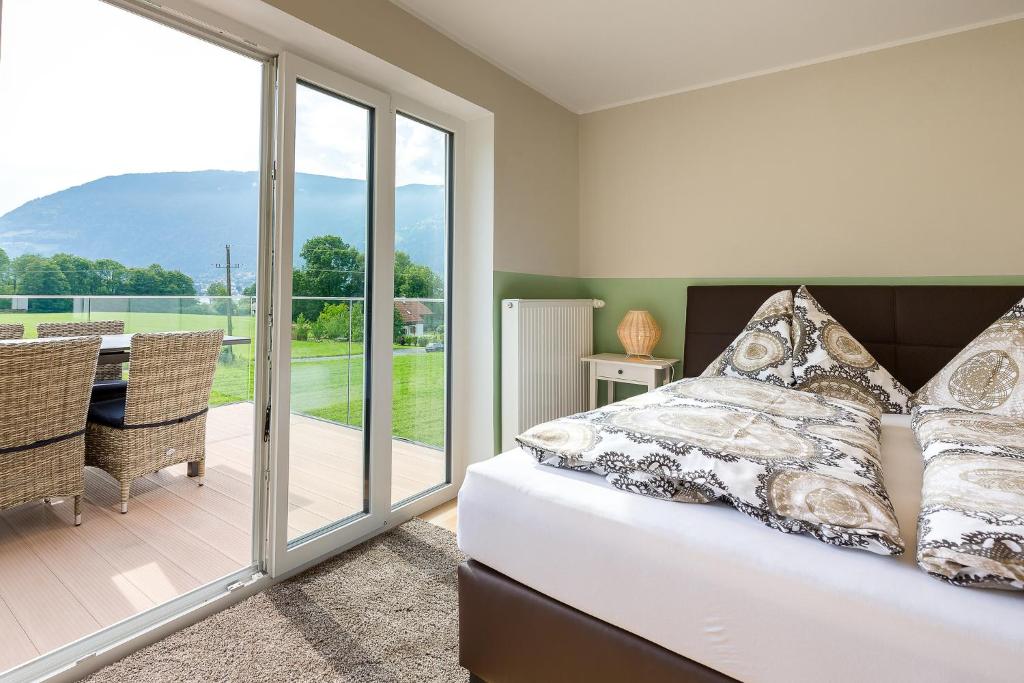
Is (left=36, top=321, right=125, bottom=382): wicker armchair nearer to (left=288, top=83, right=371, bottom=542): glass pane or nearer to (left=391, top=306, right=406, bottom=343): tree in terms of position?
(left=288, top=83, right=371, bottom=542): glass pane

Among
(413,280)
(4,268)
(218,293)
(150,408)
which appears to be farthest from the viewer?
(413,280)

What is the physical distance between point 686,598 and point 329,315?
1845mm

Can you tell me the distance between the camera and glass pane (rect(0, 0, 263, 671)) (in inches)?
64.2

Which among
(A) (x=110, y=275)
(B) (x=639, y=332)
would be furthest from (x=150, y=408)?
(B) (x=639, y=332)

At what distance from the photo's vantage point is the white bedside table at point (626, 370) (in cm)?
322

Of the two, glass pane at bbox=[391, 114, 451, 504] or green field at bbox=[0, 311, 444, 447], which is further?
glass pane at bbox=[391, 114, 451, 504]

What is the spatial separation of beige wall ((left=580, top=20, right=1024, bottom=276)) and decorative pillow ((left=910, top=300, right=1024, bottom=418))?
568 millimetres

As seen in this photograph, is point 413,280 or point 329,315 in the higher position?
point 413,280

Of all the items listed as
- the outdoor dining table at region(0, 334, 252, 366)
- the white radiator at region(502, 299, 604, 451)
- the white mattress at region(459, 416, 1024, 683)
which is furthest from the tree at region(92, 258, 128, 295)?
the white radiator at region(502, 299, 604, 451)

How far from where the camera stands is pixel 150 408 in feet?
8.42

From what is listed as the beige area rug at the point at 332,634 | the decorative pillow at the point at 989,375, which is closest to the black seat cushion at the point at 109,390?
the beige area rug at the point at 332,634

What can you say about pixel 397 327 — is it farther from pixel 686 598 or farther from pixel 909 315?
pixel 909 315

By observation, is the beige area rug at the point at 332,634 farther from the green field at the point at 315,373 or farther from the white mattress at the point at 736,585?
the green field at the point at 315,373

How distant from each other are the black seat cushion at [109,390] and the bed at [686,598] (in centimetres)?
201
